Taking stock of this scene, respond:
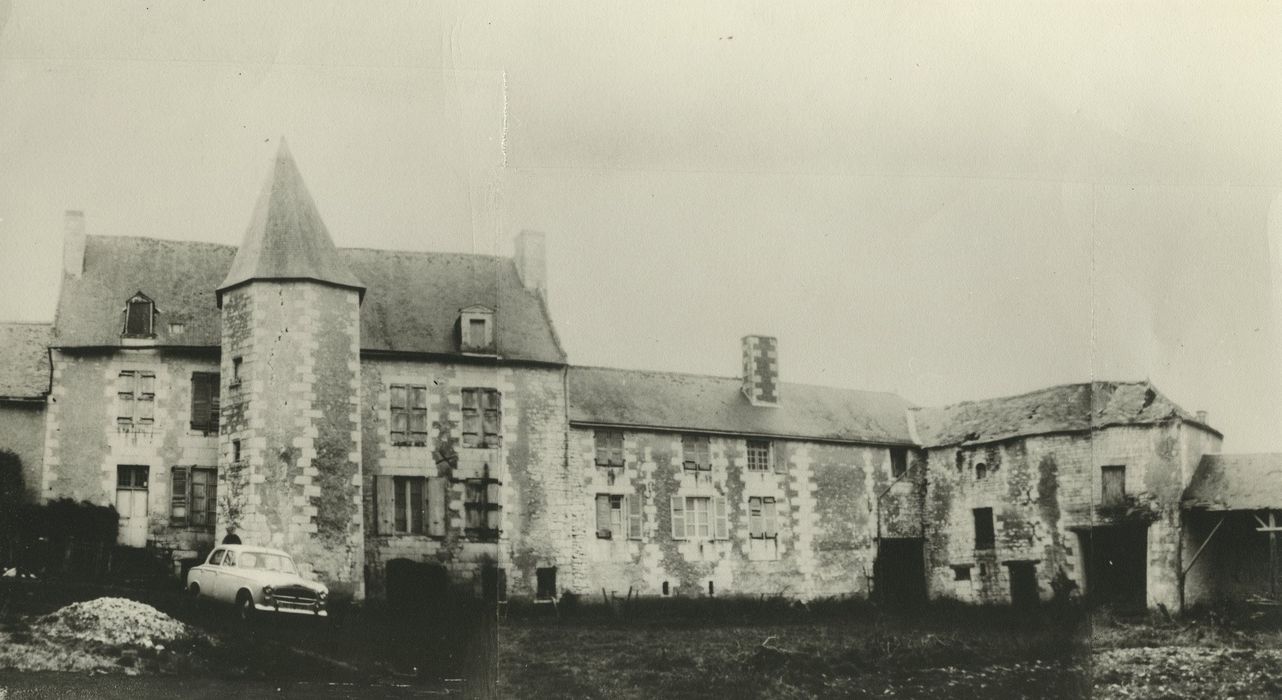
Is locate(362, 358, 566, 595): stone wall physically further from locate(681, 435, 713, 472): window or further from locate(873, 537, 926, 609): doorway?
locate(873, 537, 926, 609): doorway

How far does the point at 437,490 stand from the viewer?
43.4 ft

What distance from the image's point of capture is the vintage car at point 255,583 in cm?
1215

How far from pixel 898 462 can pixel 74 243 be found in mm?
9652

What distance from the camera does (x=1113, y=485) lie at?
14.5m

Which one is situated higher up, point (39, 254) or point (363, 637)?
point (39, 254)

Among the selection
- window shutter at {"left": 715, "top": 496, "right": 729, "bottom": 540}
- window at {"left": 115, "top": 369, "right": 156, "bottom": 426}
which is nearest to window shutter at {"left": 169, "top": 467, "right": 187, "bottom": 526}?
window at {"left": 115, "top": 369, "right": 156, "bottom": 426}

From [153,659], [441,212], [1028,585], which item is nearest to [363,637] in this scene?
[153,659]

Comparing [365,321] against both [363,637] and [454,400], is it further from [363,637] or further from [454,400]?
[363,637]

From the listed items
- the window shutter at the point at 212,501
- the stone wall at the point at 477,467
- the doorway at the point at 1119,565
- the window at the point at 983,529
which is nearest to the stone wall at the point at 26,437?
the window shutter at the point at 212,501

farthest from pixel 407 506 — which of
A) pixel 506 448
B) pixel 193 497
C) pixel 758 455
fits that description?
pixel 758 455

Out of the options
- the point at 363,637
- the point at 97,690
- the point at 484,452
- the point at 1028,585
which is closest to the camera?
the point at 97,690

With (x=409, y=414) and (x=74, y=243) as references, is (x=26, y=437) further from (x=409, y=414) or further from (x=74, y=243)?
(x=409, y=414)

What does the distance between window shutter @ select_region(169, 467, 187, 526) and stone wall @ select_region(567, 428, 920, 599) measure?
4026 mm

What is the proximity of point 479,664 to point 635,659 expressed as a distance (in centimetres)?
165
